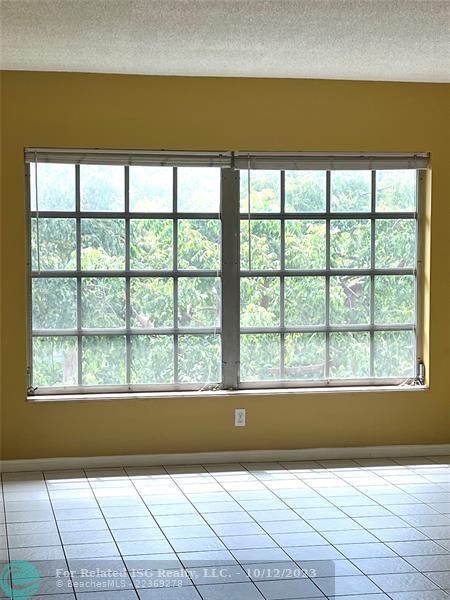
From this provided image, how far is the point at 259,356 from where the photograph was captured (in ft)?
19.6

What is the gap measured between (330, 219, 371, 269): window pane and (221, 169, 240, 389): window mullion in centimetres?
63

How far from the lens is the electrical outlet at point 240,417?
588 cm

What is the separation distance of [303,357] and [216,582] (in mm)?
2471

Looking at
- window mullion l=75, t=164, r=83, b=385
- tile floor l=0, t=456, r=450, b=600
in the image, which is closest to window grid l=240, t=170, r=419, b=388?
tile floor l=0, t=456, r=450, b=600

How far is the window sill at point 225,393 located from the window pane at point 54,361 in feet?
0.30

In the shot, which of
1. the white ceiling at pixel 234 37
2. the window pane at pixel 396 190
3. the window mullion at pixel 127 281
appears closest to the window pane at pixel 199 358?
the window mullion at pixel 127 281

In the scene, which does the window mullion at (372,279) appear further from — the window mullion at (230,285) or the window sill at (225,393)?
the window mullion at (230,285)

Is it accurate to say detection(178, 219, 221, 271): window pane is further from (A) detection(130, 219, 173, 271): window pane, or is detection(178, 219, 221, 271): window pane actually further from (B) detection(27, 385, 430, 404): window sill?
(B) detection(27, 385, 430, 404): window sill

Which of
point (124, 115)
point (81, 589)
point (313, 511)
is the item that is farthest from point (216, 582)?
point (124, 115)

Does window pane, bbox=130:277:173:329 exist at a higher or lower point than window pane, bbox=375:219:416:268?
lower

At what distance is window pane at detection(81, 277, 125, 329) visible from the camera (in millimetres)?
5781

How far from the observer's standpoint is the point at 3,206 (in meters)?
5.59

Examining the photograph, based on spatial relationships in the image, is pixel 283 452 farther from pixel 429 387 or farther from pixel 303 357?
pixel 429 387

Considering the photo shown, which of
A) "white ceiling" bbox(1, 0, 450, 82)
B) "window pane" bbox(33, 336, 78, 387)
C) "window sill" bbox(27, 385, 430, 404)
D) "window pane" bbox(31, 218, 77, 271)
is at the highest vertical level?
"white ceiling" bbox(1, 0, 450, 82)
